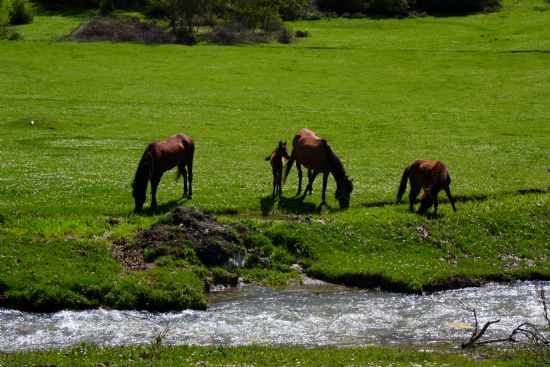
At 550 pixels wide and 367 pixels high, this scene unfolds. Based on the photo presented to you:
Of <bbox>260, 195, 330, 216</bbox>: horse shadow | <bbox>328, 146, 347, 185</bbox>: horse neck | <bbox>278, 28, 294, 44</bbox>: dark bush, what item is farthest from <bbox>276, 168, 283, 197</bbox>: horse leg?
<bbox>278, 28, 294, 44</bbox>: dark bush

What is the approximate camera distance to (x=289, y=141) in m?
38.5

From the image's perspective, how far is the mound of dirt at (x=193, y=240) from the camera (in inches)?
853

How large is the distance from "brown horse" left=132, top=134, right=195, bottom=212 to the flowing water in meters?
5.85

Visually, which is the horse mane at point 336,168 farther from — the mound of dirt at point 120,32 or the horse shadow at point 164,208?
the mound of dirt at point 120,32

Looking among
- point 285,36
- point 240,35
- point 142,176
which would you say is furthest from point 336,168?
point 240,35

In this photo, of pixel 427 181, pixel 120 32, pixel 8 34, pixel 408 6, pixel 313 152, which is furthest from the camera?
pixel 408 6

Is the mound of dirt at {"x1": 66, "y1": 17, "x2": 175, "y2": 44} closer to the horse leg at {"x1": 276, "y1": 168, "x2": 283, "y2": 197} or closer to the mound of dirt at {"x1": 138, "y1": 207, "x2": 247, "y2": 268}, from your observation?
the horse leg at {"x1": 276, "y1": 168, "x2": 283, "y2": 197}

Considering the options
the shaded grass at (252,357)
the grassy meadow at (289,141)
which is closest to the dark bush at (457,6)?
the grassy meadow at (289,141)

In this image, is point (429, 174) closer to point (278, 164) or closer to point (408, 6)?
point (278, 164)

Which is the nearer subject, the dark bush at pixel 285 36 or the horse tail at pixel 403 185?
the horse tail at pixel 403 185

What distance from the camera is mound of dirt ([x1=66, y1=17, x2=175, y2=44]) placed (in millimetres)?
72938

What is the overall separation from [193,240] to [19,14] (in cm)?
6576

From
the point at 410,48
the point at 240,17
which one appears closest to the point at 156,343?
the point at 410,48

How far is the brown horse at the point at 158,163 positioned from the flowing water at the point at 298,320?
19.2 feet
